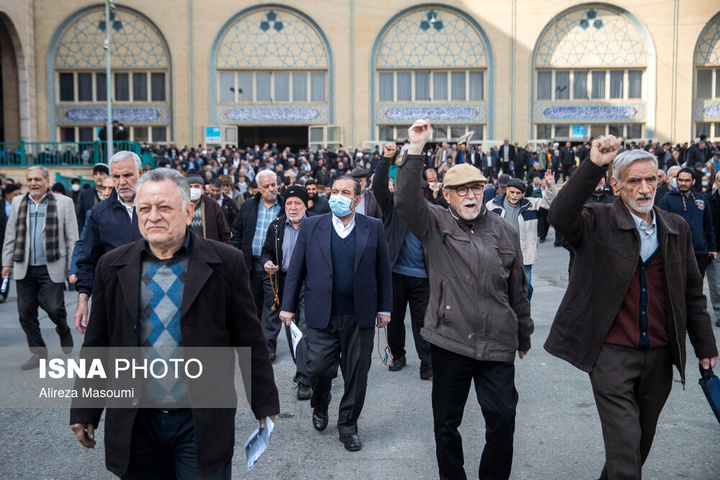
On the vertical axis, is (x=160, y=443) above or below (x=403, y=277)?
below

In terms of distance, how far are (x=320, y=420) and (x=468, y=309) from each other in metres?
1.81

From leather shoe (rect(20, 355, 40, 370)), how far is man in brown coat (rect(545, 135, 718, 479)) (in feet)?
17.8

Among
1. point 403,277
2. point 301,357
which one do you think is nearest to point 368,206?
point 403,277

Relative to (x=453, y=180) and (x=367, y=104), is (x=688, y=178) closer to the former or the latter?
(x=453, y=180)

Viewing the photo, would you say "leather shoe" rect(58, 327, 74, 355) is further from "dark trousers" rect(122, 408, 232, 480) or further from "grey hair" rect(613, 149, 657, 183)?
"grey hair" rect(613, 149, 657, 183)

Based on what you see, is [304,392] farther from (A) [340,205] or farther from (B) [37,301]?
(B) [37,301]

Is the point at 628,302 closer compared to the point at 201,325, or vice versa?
the point at 201,325

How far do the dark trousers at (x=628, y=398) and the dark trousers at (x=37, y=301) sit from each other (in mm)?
5497

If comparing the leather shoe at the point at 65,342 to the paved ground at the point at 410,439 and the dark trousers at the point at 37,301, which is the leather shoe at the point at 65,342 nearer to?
the dark trousers at the point at 37,301

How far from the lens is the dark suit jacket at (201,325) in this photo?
2900 millimetres

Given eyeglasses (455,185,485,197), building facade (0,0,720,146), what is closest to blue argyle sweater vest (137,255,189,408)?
eyeglasses (455,185,485,197)

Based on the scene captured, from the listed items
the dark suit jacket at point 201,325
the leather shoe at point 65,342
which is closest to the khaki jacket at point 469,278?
the dark suit jacket at point 201,325

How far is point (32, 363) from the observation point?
704 cm

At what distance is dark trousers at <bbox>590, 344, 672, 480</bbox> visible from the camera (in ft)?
11.5
